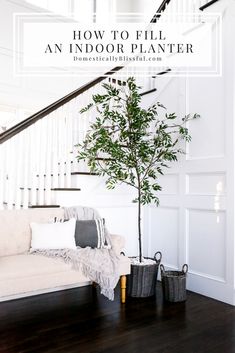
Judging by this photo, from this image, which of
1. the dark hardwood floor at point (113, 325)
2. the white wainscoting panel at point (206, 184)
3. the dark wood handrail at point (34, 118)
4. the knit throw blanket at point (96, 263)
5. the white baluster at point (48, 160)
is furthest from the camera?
the white baluster at point (48, 160)

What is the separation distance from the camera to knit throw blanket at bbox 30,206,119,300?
9.07ft

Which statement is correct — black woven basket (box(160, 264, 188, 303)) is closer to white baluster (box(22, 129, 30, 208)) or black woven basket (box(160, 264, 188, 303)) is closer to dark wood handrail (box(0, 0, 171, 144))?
white baluster (box(22, 129, 30, 208))

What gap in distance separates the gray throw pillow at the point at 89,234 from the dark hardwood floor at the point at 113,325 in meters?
0.52

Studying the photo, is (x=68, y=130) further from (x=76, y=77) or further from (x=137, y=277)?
(x=76, y=77)

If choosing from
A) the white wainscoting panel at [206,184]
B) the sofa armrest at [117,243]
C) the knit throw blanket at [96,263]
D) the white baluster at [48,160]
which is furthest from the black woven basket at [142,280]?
the white baluster at [48,160]

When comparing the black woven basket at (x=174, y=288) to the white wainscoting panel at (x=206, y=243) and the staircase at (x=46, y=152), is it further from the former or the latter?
the staircase at (x=46, y=152)

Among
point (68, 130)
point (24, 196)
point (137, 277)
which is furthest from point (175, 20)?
point (137, 277)

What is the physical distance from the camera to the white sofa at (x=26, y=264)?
97.0 inches

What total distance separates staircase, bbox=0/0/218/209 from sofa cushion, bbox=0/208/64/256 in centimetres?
21

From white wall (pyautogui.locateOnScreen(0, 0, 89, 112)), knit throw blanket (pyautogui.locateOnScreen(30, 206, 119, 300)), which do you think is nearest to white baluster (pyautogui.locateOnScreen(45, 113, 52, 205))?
knit throw blanket (pyautogui.locateOnScreen(30, 206, 119, 300))

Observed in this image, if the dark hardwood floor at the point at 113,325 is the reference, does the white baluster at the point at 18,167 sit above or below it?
above

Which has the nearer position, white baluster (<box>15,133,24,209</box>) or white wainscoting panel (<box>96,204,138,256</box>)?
white baluster (<box>15,133,24,209</box>)

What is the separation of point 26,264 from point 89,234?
757mm

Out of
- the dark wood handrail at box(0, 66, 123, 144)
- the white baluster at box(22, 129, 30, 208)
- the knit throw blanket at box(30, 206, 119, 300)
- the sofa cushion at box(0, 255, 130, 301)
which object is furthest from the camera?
the white baluster at box(22, 129, 30, 208)
